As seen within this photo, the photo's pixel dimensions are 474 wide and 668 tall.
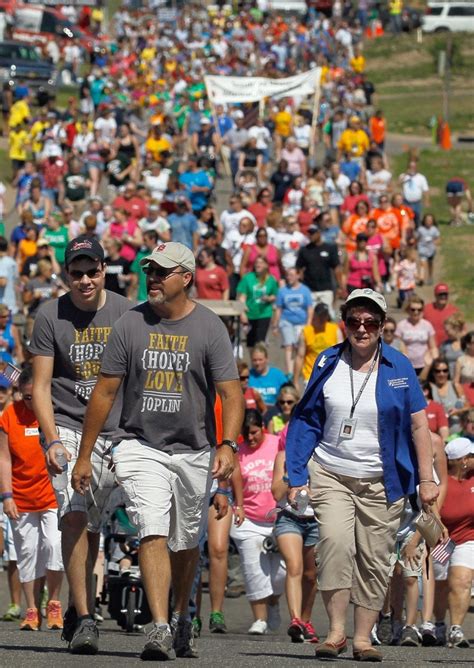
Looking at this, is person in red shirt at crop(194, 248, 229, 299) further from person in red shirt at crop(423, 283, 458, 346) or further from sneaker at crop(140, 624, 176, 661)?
sneaker at crop(140, 624, 176, 661)

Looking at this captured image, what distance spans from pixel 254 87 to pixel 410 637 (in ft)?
80.4

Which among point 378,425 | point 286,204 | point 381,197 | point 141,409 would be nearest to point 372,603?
point 378,425

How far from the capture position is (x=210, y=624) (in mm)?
11523

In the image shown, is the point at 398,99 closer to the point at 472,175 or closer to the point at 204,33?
the point at 204,33

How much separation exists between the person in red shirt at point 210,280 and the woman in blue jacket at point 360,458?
12.4 metres

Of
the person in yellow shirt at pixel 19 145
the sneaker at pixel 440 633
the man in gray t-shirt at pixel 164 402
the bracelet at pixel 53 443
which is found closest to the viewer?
the man in gray t-shirt at pixel 164 402

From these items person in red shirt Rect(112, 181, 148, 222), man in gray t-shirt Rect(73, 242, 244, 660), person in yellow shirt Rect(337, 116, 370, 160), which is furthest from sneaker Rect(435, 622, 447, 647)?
person in yellow shirt Rect(337, 116, 370, 160)

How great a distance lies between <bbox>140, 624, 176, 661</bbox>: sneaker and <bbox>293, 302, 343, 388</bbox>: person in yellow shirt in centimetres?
1027

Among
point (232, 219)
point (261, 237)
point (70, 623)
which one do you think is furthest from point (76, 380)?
point (232, 219)

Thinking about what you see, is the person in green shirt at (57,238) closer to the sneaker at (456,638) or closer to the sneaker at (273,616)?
the sneaker at (273,616)

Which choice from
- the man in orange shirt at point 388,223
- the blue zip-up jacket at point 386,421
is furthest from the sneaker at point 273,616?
the man in orange shirt at point 388,223

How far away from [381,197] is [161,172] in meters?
3.75

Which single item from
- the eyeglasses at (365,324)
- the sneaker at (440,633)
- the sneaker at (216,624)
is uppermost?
the eyeglasses at (365,324)

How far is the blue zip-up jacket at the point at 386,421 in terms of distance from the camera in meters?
7.97
